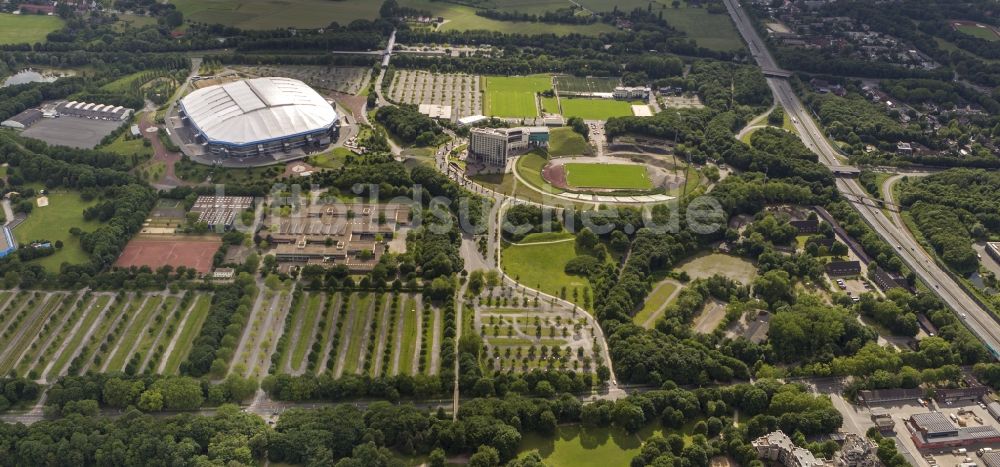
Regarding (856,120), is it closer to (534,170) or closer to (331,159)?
(534,170)

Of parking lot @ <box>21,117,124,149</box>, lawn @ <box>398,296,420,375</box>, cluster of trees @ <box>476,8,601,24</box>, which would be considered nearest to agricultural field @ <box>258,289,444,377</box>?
lawn @ <box>398,296,420,375</box>

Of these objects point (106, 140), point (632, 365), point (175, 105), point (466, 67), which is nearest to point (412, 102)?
point (466, 67)

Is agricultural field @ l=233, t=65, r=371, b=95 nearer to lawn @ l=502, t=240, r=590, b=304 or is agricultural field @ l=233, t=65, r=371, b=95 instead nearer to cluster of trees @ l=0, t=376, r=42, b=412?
lawn @ l=502, t=240, r=590, b=304

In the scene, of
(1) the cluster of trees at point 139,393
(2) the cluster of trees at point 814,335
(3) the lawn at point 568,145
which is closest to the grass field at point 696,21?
(3) the lawn at point 568,145

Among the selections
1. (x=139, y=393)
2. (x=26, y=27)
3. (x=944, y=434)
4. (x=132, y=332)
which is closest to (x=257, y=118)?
(x=132, y=332)

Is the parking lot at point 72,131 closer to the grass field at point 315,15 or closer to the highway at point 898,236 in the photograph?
the grass field at point 315,15

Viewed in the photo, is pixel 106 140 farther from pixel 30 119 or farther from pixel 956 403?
pixel 956 403

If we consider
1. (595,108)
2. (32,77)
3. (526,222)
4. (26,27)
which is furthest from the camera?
(26,27)
